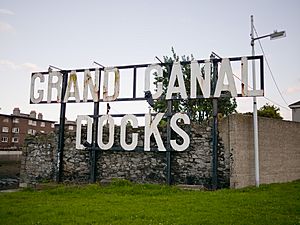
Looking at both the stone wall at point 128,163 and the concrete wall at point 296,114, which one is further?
the concrete wall at point 296,114

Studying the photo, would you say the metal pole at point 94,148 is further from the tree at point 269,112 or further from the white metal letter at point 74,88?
the tree at point 269,112

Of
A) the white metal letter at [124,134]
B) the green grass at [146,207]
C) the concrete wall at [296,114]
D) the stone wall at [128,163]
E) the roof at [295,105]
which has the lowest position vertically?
the green grass at [146,207]

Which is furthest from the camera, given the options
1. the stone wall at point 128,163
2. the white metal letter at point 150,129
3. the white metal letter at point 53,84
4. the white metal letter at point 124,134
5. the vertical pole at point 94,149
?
the white metal letter at point 53,84

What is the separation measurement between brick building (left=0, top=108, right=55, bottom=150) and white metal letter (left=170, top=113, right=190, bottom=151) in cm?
4993

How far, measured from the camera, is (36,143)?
18.1 metres

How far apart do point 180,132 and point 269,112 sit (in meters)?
18.1

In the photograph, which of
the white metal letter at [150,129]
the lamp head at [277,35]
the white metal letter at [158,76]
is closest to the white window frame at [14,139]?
the white metal letter at [158,76]

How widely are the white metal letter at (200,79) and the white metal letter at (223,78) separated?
0.43 metres

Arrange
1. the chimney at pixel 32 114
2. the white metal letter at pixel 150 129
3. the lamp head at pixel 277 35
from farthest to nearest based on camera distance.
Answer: the chimney at pixel 32 114 → the white metal letter at pixel 150 129 → the lamp head at pixel 277 35

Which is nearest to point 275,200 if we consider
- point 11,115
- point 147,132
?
point 147,132

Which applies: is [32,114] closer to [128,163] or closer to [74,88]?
[74,88]

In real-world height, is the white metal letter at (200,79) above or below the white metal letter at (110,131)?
above

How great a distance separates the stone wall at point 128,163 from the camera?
1516 cm

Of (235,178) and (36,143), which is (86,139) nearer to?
(36,143)
